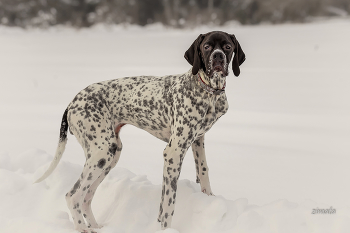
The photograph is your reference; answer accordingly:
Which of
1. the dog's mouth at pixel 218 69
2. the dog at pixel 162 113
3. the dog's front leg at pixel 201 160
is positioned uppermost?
the dog's mouth at pixel 218 69

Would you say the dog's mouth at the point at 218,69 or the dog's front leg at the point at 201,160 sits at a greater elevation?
the dog's mouth at the point at 218,69

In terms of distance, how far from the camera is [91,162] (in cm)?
425

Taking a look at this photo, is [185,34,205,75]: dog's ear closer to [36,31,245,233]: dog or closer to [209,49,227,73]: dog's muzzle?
[36,31,245,233]: dog

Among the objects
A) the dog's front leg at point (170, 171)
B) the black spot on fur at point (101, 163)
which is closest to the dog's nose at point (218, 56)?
the dog's front leg at point (170, 171)

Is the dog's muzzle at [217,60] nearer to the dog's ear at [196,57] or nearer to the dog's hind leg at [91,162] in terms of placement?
the dog's ear at [196,57]

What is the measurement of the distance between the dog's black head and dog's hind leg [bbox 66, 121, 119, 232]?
103cm

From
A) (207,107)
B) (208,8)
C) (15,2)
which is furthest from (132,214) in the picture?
(15,2)

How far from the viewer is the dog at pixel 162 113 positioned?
4.04 metres

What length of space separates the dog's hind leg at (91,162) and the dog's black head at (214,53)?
3.38ft

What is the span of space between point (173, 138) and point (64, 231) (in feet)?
4.45

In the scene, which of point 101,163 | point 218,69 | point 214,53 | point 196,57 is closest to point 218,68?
point 218,69

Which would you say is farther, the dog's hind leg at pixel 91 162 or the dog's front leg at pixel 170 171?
the dog's hind leg at pixel 91 162

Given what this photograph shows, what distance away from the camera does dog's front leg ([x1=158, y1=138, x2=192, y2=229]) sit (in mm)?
4074

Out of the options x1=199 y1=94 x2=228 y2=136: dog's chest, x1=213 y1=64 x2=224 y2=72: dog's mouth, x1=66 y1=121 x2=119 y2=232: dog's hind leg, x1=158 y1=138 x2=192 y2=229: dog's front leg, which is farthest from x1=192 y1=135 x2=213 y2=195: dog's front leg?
x1=213 y1=64 x2=224 y2=72: dog's mouth
